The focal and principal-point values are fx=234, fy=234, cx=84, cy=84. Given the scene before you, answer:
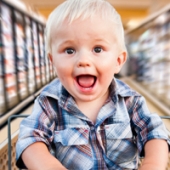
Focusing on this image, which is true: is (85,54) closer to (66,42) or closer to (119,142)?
(66,42)

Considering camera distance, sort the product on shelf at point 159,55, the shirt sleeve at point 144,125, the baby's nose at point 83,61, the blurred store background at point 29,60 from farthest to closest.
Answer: the product on shelf at point 159,55
the blurred store background at point 29,60
the shirt sleeve at point 144,125
the baby's nose at point 83,61

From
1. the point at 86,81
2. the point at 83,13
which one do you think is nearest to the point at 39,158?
the point at 86,81

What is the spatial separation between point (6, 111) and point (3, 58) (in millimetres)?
387

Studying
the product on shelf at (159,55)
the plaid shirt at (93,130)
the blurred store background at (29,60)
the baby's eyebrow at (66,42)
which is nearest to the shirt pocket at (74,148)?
the plaid shirt at (93,130)

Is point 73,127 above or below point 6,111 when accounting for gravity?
above

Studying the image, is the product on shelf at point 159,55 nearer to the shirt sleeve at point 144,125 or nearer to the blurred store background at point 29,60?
the blurred store background at point 29,60

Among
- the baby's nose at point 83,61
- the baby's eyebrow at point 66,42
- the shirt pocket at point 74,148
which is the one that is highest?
the baby's eyebrow at point 66,42

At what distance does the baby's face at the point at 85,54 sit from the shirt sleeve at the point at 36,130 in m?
0.12

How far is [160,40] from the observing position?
2377 mm

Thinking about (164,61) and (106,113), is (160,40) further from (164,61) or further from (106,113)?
(106,113)

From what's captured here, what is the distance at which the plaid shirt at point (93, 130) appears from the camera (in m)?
0.65

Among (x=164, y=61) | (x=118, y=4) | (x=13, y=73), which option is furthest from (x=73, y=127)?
(x=118, y=4)

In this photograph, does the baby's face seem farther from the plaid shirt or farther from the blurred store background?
the blurred store background

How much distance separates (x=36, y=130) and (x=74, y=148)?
0.12m
